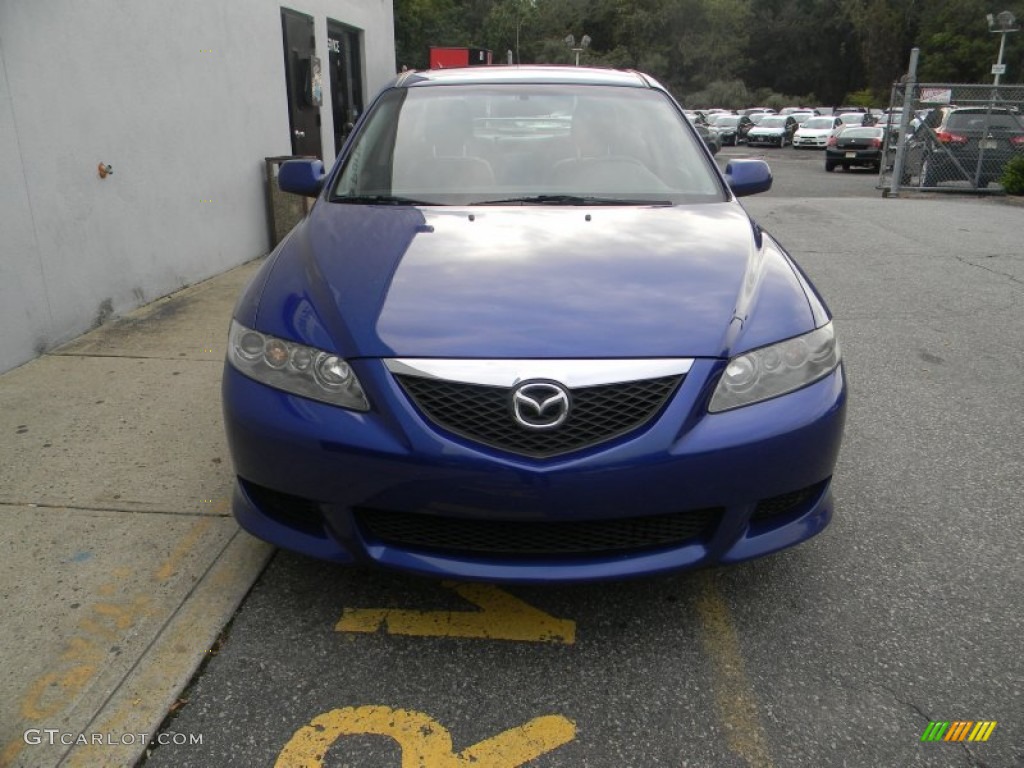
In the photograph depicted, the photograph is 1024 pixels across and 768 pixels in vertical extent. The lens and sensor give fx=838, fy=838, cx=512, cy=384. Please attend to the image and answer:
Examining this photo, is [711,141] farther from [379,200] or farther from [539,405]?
[539,405]

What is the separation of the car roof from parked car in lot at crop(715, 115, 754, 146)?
36.2 metres

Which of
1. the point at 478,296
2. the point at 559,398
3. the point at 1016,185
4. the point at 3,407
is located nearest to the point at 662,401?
the point at 559,398

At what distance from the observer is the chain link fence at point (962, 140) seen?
50.2ft

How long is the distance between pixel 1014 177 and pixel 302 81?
1206 cm

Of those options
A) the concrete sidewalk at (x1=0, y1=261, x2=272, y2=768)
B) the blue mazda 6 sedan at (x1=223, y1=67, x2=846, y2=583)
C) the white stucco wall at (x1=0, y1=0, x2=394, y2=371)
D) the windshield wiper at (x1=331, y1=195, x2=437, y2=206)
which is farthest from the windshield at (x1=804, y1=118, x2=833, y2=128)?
the blue mazda 6 sedan at (x1=223, y1=67, x2=846, y2=583)

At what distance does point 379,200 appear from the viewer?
340 centimetres

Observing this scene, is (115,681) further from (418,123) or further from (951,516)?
(951,516)

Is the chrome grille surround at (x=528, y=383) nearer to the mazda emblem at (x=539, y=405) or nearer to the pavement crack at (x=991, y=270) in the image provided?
the mazda emblem at (x=539, y=405)

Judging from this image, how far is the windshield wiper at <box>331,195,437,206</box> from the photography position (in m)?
3.35

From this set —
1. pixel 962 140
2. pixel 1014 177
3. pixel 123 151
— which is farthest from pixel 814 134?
pixel 123 151

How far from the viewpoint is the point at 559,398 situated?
86.1 inches

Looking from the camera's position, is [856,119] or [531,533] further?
Answer: [856,119]

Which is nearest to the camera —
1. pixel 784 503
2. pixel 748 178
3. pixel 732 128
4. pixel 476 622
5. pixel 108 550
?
pixel 784 503

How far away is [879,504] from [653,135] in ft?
6.19
